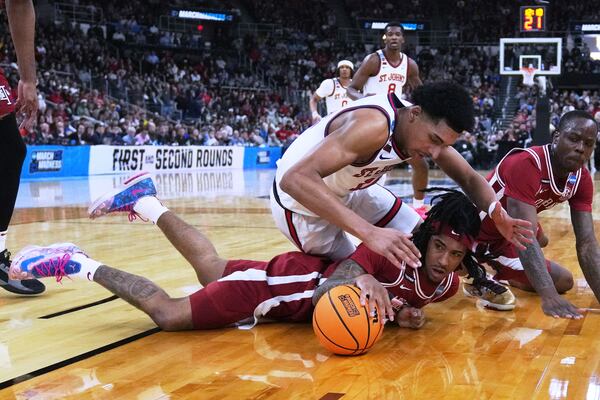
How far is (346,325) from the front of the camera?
10.5 ft

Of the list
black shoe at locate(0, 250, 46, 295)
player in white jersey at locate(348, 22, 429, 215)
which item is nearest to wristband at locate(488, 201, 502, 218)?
black shoe at locate(0, 250, 46, 295)

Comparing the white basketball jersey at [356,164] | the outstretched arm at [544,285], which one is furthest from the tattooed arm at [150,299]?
the outstretched arm at [544,285]

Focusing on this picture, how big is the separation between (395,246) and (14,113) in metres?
2.68

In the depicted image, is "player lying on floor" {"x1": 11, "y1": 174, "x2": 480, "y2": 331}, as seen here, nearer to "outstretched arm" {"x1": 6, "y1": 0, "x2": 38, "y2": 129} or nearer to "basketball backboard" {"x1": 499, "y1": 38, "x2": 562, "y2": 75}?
"outstretched arm" {"x1": 6, "y1": 0, "x2": 38, "y2": 129}

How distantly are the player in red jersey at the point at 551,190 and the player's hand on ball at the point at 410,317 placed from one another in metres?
0.68

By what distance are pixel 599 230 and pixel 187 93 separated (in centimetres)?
2016

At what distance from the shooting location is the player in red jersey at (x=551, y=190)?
4016mm

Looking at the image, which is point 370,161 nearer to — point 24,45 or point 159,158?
point 24,45

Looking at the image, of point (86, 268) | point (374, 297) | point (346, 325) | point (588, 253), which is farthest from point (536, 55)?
point (346, 325)

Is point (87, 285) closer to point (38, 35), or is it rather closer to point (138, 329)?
point (138, 329)

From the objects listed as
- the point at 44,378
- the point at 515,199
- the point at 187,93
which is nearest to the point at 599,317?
the point at 515,199

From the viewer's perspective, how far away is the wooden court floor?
9.08 feet

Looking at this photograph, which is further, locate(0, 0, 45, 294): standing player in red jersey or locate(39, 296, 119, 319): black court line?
locate(0, 0, 45, 294): standing player in red jersey

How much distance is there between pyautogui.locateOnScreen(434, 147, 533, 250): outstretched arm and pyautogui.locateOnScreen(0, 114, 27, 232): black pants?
250 centimetres
